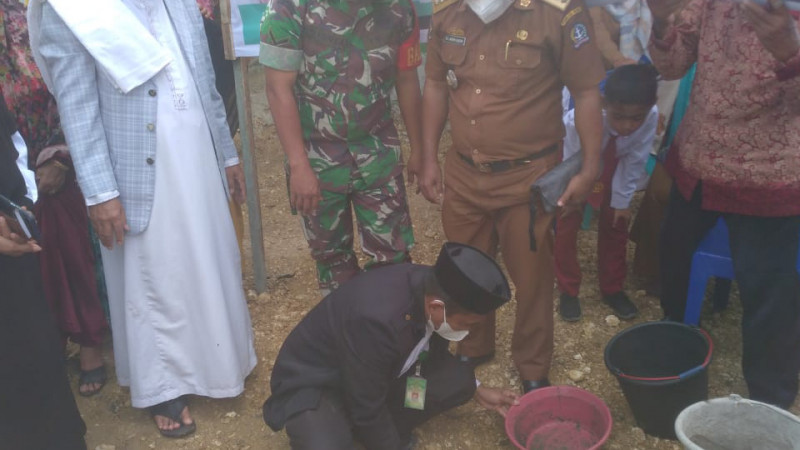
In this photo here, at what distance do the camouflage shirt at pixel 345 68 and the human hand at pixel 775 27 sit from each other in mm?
1281

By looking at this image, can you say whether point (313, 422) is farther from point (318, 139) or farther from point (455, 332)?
point (318, 139)

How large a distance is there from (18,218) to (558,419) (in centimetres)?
214

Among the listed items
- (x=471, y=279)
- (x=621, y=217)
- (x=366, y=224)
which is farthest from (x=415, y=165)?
(x=621, y=217)

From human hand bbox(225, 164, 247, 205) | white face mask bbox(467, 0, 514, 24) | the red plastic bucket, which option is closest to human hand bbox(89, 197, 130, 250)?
human hand bbox(225, 164, 247, 205)

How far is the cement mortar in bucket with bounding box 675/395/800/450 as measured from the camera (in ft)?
8.30

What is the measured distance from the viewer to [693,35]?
9.22ft

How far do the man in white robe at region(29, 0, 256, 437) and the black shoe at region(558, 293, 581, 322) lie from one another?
5.33ft

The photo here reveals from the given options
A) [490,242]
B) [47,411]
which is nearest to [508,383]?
[490,242]

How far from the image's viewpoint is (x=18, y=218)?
96.9 inches

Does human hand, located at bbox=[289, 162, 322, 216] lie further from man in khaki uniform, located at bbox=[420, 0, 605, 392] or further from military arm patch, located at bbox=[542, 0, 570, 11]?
military arm patch, located at bbox=[542, 0, 570, 11]

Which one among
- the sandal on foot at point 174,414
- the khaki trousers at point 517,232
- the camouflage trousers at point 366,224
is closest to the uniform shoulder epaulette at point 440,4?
the khaki trousers at point 517,232

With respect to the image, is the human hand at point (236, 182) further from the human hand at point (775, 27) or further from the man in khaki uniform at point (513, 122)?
the human hand at point (775, 27)

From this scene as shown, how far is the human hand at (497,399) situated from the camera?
2984 mm

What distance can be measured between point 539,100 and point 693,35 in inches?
23.9
